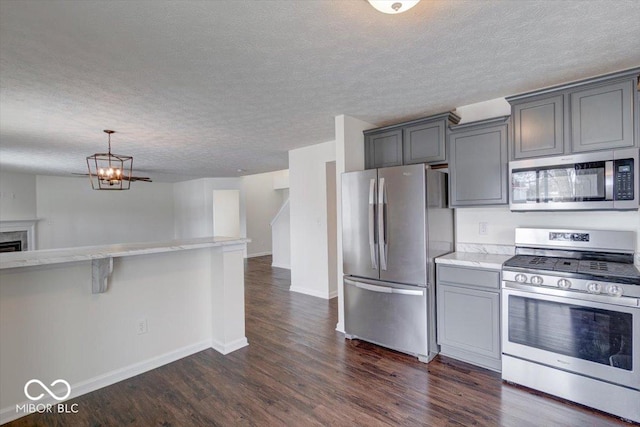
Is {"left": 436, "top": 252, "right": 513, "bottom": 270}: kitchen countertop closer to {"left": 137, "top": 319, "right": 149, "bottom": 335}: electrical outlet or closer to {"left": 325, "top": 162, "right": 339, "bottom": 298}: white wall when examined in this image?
{"left": 325, "top": 162, "right": 339, "bottom": 298}: white wall

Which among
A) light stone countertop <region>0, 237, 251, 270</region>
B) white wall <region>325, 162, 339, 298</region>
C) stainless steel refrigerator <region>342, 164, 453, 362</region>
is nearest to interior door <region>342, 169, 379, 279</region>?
stainless steel refrigerator <region>342, 164, 453, 362</region>

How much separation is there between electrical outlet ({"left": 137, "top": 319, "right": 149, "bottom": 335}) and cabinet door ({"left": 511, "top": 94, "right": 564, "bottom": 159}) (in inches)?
139

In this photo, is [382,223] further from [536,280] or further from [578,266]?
[578,266]

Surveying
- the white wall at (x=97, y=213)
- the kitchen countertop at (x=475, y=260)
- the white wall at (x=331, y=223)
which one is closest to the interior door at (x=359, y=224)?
the kitchen countertop at (x=475, y=260)

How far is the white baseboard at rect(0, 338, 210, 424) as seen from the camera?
2076mm

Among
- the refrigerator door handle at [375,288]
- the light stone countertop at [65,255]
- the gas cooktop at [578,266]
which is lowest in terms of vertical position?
the refrigerator door handle at [375,288]

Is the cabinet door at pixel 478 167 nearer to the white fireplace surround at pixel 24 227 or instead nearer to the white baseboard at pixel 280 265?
the white baseboard at pixel 280 265

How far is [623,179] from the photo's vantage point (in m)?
2.20

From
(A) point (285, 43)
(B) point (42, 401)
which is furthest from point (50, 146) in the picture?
(A) point (285, 43)

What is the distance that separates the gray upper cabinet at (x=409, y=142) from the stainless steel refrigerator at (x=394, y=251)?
0.95ft

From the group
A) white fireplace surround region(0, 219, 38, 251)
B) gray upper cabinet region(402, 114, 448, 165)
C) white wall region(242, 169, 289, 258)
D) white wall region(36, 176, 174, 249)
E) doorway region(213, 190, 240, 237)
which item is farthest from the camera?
doorway region(213, 190, 240, 237)

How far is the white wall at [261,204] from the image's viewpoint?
9250 millimetres

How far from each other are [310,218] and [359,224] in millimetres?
1965

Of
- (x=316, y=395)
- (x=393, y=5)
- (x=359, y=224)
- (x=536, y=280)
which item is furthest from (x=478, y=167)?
(x=316, y=395)
